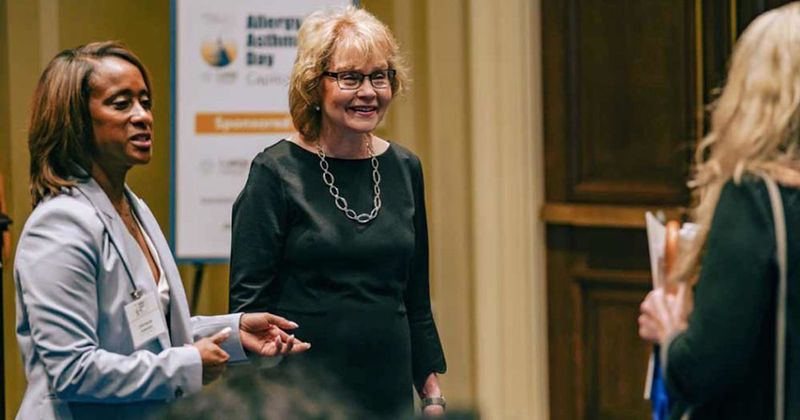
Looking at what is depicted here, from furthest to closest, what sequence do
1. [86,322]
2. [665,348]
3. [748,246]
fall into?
[86,322] → [665,348] → [748,246]

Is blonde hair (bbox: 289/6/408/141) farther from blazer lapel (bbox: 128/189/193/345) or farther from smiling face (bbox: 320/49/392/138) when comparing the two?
blazer lapel (bbox: 128/189/193/345)

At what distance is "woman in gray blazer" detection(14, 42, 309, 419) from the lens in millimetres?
2221

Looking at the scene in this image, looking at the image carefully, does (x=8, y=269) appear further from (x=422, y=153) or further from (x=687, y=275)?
(x=687, y=275)

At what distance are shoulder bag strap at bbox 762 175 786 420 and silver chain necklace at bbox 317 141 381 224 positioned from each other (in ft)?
3.91

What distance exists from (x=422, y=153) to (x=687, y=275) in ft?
11.8

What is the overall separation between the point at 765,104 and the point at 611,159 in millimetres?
3058

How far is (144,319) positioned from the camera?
232 centimetres

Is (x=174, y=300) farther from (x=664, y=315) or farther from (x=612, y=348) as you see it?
(x=612, y=348)

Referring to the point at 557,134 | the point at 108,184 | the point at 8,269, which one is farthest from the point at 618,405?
the point at 108,184

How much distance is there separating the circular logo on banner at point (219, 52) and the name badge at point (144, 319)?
2.74 m

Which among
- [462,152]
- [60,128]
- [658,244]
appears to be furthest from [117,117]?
[462,152]

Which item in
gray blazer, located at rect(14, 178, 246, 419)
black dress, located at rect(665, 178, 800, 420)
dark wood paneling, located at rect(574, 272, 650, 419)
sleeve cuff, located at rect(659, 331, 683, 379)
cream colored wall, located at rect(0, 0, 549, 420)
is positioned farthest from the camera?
cream colored wall, located at rect(0, 0, 549, 420)

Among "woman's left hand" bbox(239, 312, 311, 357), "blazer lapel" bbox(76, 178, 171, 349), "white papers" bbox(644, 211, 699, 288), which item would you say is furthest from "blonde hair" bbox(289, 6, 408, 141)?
"white papers" bbox(644, 211, 699, 288)

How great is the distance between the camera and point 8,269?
17.5 feet
